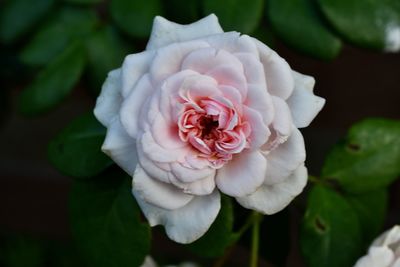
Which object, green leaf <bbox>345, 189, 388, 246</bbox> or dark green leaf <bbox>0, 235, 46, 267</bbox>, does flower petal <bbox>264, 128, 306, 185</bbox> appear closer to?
green leaf <bbox>345, 189, 388, 246</bbox>

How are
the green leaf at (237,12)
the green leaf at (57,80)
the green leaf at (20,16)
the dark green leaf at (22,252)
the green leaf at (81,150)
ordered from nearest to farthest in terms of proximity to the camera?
the green leaf at (81,150) < the green leaf at (237,12) < the green leaf at (57,80) < the green leaf at (20,16) < the dark green leaf at (22,252)

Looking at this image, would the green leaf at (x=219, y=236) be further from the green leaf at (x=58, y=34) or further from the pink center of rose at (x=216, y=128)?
the green leaf at (x=58, y=34)

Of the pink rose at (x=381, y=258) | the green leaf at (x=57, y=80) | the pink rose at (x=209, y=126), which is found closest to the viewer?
the pink rose at (x=209, y=126)

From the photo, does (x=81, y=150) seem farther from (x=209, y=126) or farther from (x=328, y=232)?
(x=328, y=232)

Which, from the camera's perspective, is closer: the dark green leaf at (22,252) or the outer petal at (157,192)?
the outer petal at (157,192)

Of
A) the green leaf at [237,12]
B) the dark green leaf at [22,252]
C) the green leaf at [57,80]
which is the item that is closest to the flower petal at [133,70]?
the green leaf at [237,12]

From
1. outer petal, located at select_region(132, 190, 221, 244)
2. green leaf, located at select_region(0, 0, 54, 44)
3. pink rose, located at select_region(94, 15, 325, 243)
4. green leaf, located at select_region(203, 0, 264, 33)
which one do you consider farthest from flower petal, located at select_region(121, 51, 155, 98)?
green leaf, located at select_region(0, 0, 54, 44)
